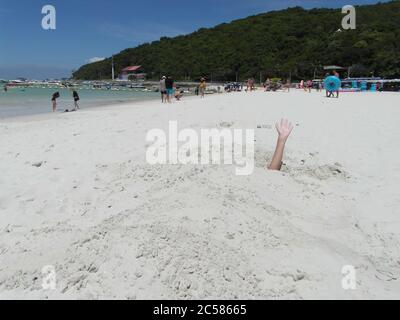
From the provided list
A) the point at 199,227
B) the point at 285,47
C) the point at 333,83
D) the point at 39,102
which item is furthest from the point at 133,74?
the point at 199,227

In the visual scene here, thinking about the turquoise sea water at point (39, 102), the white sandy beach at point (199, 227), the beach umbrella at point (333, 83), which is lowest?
the white sandy beach at point (199, 227)

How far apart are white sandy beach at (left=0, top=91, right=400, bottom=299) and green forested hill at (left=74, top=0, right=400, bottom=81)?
2308 inches

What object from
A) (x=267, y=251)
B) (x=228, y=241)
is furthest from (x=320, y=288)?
(x=228, y=241)

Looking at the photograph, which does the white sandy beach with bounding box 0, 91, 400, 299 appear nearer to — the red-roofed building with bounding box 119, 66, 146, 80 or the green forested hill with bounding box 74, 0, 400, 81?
the green forested hill with bounding box 74, 0, 400, 81

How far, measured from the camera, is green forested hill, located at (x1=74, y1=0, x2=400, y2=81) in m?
72.6

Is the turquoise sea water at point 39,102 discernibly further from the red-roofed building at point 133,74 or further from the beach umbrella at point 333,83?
the red-roofed building at point 133,74

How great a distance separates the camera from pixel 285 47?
100 meters

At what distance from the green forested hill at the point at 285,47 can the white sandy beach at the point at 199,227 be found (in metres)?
58.6

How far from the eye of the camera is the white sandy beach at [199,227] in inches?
102

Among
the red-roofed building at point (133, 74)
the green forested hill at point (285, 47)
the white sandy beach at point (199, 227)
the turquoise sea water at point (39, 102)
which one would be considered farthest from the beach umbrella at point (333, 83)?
the red-roofed building at point (133, 74)

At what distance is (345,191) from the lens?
459 cm

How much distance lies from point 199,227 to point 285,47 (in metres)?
104

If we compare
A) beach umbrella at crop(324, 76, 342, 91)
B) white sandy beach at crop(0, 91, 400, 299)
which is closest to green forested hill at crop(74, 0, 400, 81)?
beach umbrella at crop(324, 76, 342, 91)

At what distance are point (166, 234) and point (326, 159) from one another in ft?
11.8
